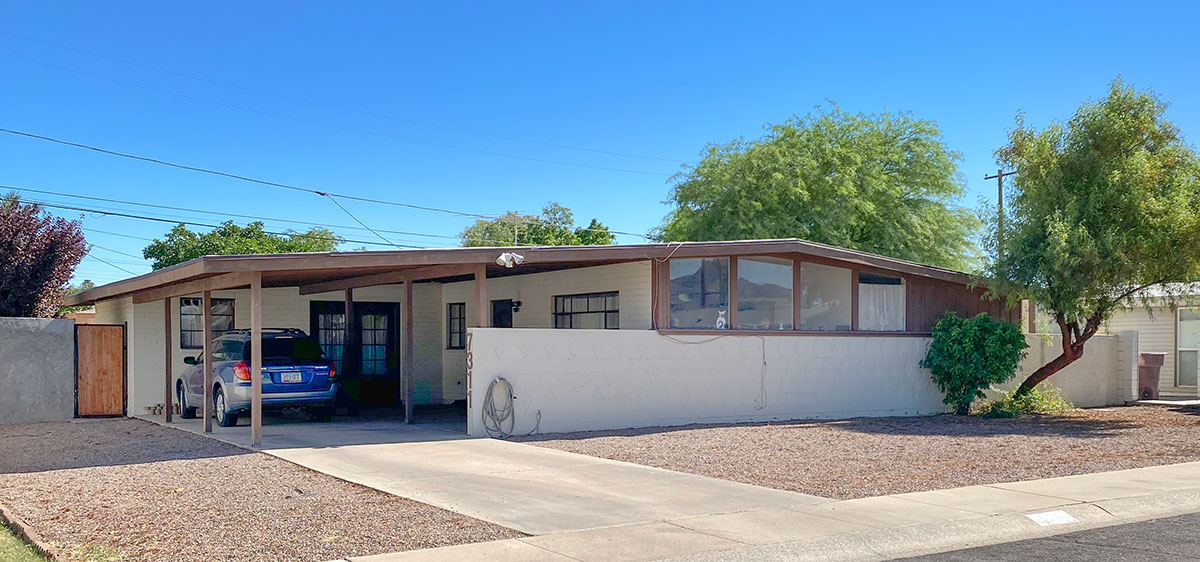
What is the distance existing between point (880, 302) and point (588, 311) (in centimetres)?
567

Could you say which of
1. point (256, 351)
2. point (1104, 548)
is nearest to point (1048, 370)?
point (1104, 548)

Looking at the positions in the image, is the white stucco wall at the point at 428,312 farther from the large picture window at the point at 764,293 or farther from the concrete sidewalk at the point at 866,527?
the concrete sidewalk at the point at 866,527

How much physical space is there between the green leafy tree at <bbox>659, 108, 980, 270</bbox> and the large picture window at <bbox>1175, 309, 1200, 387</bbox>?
9.25 m

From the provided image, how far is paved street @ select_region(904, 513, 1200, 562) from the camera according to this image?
7430mm

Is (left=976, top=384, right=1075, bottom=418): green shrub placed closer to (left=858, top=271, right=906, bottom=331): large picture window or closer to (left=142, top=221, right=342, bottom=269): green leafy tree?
(left=858, top=271, right=906, bottom=331): large picture window

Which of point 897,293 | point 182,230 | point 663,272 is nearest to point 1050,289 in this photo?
point 897,293

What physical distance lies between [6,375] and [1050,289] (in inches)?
710

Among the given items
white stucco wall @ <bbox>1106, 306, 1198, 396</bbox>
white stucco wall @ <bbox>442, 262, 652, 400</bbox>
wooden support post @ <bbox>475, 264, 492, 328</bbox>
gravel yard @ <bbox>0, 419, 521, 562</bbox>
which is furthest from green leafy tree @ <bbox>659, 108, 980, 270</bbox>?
gravel yard @ <bbox>0, 419, 521, 562</bbox>

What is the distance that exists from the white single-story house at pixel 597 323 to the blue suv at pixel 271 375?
0.76 meters

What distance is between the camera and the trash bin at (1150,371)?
76.9 ft

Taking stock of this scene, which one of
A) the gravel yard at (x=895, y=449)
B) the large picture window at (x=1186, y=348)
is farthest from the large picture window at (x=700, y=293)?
the large picture window at (x=1186, y=348)

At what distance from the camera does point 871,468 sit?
39.1ft

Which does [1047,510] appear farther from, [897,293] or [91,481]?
[897,293]

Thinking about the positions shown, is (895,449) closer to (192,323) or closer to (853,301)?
(853,301)
